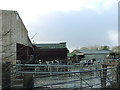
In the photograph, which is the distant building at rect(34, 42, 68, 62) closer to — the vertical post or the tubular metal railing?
the tubular metal railing

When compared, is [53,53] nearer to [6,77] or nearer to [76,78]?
[76,78]

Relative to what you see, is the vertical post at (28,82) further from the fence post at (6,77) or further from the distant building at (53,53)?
the distant building at (53,53)

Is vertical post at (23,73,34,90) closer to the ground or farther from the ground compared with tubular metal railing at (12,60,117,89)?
farther from the ground

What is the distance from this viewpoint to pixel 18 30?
10.1m

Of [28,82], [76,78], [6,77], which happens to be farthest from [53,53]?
[28,82]

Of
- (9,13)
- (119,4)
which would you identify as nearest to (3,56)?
(119,4)

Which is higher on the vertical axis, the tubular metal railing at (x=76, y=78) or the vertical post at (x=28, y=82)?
the vertical post at (x=28, y=82)

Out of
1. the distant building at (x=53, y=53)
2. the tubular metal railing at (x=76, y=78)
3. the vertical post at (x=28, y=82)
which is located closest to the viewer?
the vertical post at (x=28, y=82)

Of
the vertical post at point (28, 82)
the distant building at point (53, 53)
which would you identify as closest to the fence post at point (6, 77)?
the vertical post at point (28, 82)

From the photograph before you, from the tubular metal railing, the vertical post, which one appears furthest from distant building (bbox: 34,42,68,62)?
the vertical post

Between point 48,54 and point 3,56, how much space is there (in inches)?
445

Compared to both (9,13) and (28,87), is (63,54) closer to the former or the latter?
(9,13)

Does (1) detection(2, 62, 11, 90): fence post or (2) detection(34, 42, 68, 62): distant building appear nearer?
(1) detection(2, 62, 11, 90): fence post

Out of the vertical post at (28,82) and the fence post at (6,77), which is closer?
the vertical post at (28,82)
